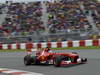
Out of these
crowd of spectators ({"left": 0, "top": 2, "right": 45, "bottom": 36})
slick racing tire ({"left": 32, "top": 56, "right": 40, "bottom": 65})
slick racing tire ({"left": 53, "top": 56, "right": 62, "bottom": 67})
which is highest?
crowd of spectators ({"left": 0, "top": 2, "right": 45, "bottom": 36})

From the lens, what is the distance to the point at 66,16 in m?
18.2

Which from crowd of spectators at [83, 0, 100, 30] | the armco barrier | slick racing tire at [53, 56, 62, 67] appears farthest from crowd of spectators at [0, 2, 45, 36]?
slick racing tire at [53, 56, 62, 67]

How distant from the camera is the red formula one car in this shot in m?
7.33

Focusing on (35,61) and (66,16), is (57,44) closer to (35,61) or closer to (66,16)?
(66,16)

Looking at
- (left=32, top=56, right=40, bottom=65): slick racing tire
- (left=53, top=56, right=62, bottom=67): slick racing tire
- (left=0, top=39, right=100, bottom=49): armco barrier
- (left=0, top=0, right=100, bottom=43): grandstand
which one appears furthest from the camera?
(left=0, top=0, right=100, bottom=43): grandstand

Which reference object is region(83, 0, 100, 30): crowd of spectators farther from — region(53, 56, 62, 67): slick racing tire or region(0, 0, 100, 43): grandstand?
region(53, 56, 62, 67): slick racing tire

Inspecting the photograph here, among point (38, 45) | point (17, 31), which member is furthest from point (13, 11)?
point (38, 45)

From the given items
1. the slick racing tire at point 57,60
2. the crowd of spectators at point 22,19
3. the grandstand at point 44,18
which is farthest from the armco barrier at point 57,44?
the slick racing tire at point 57,60

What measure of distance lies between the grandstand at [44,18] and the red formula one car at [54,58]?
256 inches

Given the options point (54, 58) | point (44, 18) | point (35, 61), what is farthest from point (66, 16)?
point (54, 58)

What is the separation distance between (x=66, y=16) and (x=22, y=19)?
2772 mm

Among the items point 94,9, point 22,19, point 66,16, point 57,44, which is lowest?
point 57,44

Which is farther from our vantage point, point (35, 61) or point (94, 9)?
point (94, 9)

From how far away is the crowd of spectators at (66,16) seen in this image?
56.6 ft
